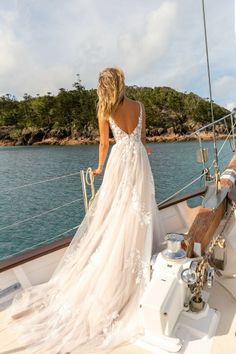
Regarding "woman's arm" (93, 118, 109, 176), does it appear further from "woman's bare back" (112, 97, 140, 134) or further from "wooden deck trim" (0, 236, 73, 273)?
"wooden deck trim" (0, 236, 73, 273)

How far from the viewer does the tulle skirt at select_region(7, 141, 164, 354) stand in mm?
1480

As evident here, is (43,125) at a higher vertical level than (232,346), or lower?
higher

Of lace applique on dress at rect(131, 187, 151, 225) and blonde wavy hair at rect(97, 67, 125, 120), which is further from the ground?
blonde wavy hair at rect(97, 67, 125, 120)

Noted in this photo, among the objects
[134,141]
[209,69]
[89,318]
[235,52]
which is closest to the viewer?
[89,318]

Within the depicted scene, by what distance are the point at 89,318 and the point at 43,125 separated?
4967 centimetres

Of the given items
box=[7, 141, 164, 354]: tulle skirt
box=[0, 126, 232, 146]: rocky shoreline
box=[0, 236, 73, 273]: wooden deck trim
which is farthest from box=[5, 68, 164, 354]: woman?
box=[0, 126, 232, 146]: rocky shoreline

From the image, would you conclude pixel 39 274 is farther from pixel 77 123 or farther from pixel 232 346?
pixel 77 123

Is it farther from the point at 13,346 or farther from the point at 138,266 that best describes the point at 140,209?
the point at 13,346

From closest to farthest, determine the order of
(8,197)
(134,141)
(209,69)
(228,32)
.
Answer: (134,141), (209,69), (228,32), (8,197)

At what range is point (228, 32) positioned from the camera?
306 centimetres

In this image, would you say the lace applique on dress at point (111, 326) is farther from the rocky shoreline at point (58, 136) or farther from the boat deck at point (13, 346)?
the rocky shoreline at point (58, 136)

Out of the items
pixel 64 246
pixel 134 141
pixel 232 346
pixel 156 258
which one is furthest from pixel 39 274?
pixel 232 346

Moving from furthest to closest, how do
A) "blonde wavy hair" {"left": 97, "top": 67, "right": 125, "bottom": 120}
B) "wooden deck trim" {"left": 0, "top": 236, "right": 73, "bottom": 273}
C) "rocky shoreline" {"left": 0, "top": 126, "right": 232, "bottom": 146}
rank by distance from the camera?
"rocky shoreline" {"left": 0, "top": 126, "right": 232, "bottom": 146}
"wooden deck trim" {"left": 0, "top": 236, "right": 73, "bottom": 273}
"blonde wavy hair" {"left": 97, "top": 67, "right": 125, "bottom": 120}

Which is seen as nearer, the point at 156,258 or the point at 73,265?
the point at 156,258
